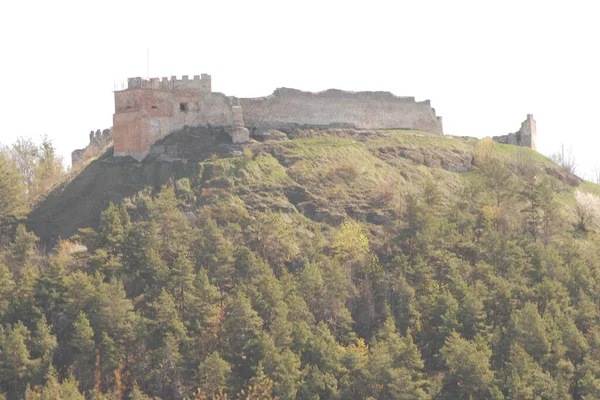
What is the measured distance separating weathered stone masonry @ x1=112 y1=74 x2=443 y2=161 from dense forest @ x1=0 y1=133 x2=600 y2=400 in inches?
94.5

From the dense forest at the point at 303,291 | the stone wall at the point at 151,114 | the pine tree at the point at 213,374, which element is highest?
the stone wall at the point at 151,114

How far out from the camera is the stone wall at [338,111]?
62250 mm

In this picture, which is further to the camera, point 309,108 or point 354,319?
point 309,108

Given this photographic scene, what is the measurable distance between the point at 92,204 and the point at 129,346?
13.1 metres

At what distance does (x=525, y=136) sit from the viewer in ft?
248

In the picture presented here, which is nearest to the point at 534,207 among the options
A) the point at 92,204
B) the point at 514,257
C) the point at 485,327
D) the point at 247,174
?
the point at 514,257

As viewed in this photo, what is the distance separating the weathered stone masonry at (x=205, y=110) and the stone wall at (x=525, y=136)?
50.5 feet

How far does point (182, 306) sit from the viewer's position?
154 feet

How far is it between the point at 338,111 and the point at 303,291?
2005 centimetres

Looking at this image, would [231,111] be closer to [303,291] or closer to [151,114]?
[151,114]

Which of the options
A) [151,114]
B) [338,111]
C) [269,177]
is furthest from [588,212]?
[151,114]

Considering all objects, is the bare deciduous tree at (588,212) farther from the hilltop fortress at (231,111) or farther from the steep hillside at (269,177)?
the hilltop fortress at (231,111)

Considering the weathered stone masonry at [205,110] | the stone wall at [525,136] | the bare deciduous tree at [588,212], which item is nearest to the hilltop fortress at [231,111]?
the weathered stone masonry at [205,110]

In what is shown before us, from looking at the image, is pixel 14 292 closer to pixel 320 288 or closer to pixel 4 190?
pixel 4 190
